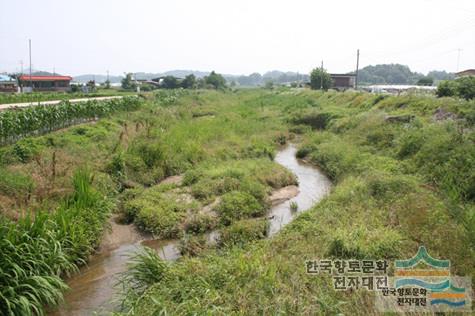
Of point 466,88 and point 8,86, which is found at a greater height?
point 8,86

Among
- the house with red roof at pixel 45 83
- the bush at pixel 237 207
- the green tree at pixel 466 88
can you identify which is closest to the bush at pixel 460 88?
the green tree at pixel 466 88

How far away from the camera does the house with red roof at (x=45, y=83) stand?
229 feet

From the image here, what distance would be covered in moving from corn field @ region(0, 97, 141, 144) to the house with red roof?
2053 inches

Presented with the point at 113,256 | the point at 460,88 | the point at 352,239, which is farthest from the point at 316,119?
the point at 113,256

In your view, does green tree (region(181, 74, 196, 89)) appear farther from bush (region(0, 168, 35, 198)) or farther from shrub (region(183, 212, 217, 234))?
shrub (region(183, 212, 217, 234))

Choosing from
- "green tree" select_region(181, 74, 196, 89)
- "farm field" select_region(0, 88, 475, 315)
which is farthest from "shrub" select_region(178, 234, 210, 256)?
"green tree" select_region(181, 74, 196, 89)

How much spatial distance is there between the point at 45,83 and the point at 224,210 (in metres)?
74.6

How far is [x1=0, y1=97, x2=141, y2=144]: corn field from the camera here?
16656 mm

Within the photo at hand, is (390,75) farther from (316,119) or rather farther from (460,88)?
(460,88)

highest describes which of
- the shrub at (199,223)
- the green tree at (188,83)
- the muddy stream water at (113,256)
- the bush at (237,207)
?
the green tree at (188,83)

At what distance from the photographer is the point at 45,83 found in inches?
2891

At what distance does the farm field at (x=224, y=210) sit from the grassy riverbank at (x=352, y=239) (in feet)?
0.13

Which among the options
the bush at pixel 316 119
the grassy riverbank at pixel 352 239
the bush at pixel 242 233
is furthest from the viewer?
the bush at pixel 316 119

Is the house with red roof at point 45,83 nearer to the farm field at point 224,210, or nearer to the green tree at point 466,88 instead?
the farm field at point 224,210
